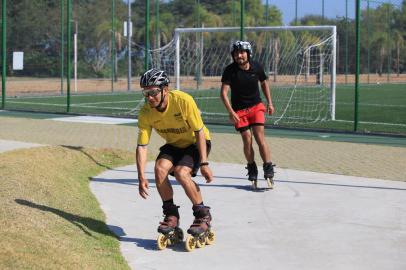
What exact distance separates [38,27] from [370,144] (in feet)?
86.0

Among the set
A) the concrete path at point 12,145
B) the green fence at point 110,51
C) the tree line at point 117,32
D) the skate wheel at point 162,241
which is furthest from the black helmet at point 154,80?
the tree line at point 117,32

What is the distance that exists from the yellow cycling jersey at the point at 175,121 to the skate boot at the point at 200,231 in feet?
2.02

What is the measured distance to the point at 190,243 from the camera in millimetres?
6738

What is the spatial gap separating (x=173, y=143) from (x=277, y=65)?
2665 centimetres

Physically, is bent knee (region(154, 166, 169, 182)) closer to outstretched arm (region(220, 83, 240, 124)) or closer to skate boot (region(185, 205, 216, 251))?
skate boot (region(185, 205, 216, 251))

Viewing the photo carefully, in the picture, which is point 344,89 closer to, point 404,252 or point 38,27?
point 38,27

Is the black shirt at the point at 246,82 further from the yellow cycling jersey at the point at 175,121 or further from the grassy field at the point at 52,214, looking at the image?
the yellow cycling jersey at the point at 175,121

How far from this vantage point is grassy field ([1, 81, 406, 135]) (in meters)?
19.5

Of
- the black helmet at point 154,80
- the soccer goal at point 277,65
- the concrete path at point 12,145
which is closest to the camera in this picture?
the black helmet at point 154,80

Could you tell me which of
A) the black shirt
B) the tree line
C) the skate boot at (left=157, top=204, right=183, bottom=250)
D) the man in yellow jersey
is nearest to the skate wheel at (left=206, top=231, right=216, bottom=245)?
the man in yellow jersey

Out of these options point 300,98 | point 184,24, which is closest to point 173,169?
point 300,98

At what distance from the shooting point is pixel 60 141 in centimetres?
1505

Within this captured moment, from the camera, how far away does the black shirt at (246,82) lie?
9.86m

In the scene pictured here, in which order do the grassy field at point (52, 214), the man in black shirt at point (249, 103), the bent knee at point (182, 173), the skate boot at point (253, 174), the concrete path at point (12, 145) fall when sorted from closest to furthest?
the grassy field at point (52, 214) < the bent knee at point (182, 173) < the skate boot at point (253, 174) < the man in black shirt at point (249, 103) < the concrete path at point (12, 145)
